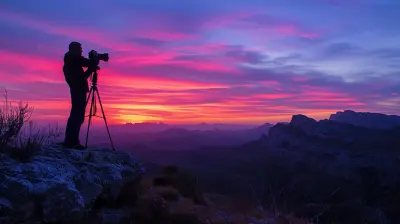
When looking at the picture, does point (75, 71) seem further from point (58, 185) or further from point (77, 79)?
point (58, 185)

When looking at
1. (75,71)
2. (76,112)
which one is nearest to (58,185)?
(76,112)

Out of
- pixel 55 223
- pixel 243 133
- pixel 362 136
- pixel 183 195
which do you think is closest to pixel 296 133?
pixel 362 136

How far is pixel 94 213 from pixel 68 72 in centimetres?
333

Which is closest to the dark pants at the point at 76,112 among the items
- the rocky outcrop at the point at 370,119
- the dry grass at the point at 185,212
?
the dry grass at the point at 185,212

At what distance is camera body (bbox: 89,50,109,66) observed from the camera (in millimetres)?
Result: 8196

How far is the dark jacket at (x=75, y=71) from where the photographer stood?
8.24m

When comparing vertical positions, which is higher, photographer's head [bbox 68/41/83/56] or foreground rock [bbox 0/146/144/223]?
photographer's head [bbox 68/41/83/56]

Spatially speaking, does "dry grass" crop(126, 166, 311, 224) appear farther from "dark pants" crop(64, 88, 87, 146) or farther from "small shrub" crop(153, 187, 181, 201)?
"dark pants" crop(64, 88, 87, 146)

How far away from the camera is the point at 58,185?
5988 millimetres

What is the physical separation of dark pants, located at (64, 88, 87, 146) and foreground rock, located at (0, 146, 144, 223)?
20.6 inches

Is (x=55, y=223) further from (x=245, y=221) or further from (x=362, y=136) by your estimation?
(x=362, y=136)

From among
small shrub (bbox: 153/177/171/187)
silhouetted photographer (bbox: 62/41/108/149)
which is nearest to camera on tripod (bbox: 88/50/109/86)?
silhouetted photographer (bbox: 62/41/108/149)

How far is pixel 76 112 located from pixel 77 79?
782 millimetres

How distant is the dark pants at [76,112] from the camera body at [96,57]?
0.78 meters
